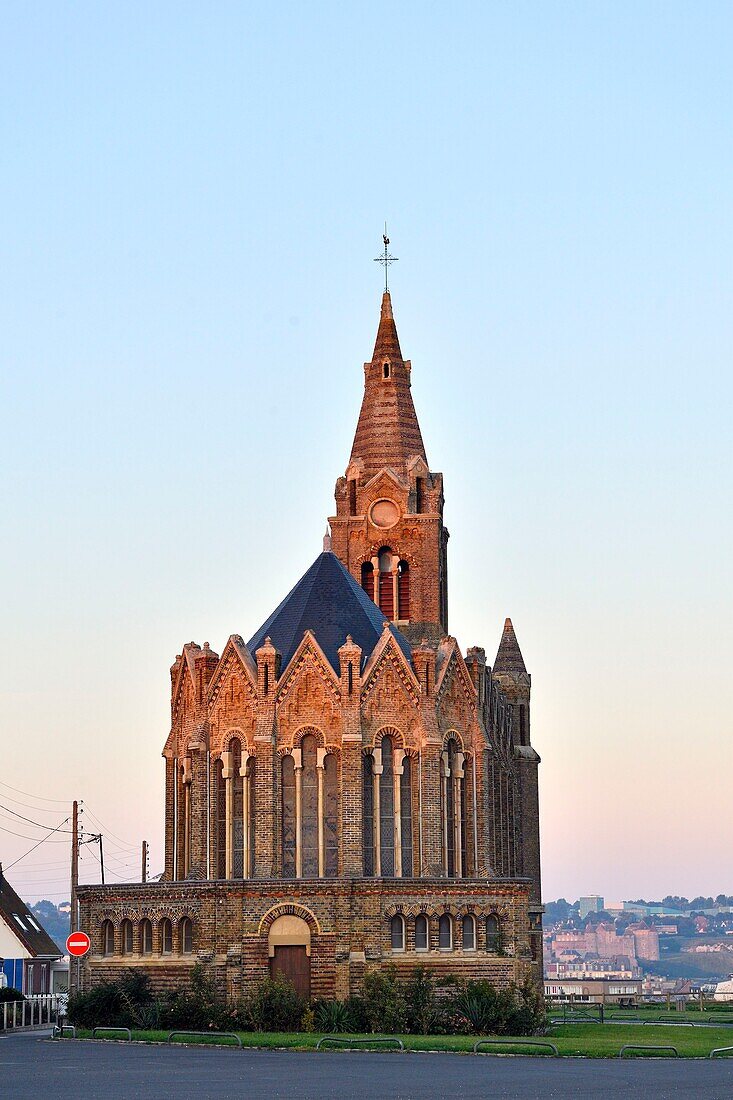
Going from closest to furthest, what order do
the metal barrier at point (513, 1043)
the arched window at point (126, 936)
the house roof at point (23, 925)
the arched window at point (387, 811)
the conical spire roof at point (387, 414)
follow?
the metal barrier at point (513, 1043) < the arched window at point (126, 936) < the arched window at point (387, 811) < the house roof at point (23, 925) < the conical spire roof at point (387, 414)

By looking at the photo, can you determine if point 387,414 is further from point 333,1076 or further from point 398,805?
point 333,1076

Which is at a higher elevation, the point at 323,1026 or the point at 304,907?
the point at 304,907

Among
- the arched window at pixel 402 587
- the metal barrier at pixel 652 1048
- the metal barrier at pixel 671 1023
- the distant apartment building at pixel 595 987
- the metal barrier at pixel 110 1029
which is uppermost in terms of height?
the arched window at pixel 402 587

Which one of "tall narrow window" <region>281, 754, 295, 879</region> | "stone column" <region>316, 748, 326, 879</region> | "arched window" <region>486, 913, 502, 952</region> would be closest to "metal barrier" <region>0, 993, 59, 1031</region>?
"tall narrow window" <region>281, 754, 295, 879</region>

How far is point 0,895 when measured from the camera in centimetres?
8062

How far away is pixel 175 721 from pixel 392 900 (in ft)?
45.0

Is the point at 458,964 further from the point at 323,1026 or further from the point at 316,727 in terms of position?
the point at 316,727

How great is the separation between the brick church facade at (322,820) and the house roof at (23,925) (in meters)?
16.5

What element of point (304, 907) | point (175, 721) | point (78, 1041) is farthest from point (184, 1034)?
point (175, 721)

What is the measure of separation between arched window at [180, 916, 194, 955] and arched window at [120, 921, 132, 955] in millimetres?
2315

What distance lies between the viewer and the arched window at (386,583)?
3167 inches

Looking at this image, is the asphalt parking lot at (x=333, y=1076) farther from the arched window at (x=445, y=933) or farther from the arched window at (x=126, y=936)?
the arched window at (x=126, y=936)

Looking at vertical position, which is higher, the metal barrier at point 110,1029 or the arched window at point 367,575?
the arched window at point 367,575

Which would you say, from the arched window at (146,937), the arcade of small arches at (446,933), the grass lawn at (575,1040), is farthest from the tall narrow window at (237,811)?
the grass lawn at (575,1040)
